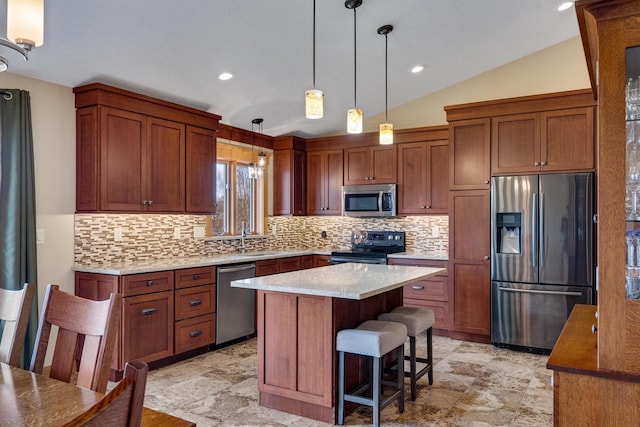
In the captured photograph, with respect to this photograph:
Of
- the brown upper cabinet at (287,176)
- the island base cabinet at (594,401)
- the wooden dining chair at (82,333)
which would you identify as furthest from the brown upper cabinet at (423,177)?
the wooden dining chair at (82,333)

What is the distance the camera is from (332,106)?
5.46 m

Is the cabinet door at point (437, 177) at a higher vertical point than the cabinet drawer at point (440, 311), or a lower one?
higher

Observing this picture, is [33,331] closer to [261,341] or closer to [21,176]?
[21,176]

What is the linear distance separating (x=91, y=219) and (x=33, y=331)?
39.7 inches

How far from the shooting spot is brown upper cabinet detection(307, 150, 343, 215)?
614 centimetres

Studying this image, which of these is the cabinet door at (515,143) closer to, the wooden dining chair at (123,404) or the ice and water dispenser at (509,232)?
the ice and water dispenser at (509,232)

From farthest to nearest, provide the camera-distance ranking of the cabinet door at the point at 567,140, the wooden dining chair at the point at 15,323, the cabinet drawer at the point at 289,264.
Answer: the cabinet drawer at the point at 289,264 → the cabinet door at the point at 567,140 → the wooden dining chair at the point at 15,323

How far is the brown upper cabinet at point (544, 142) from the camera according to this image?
14.1 ft

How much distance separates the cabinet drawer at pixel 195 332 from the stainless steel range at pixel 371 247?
6.09ft

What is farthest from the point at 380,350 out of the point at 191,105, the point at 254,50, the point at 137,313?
the point at 191,105

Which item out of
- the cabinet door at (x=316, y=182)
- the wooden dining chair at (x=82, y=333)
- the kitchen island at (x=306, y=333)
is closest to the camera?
the wooden dining chair at (x=82, y=333)

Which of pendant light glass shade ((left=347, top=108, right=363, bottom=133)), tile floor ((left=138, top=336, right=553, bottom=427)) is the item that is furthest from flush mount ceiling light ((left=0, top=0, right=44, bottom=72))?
tile floor ((left=138, top=336, right=553, bottom=427))

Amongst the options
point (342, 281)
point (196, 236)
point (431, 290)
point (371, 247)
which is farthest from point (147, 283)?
point (371, 247)

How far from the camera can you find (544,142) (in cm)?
445
